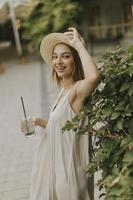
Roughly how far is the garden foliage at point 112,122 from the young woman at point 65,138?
121 mm

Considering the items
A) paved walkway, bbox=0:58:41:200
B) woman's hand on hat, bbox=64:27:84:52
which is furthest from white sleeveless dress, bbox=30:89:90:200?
paved walkway, bbox=0:58:41:200

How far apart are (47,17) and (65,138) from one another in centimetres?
1689

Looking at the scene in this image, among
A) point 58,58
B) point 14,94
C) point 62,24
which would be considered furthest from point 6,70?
point 58,58

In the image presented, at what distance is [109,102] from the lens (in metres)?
3.17

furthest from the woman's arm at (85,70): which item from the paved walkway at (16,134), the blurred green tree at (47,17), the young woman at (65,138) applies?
the blurred green tree at (47,17)

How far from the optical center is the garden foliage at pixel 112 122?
288cm

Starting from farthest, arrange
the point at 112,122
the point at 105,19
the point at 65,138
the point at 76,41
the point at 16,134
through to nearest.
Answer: the point at 105,19 < the point at 16,134 < the point at 65,138 < the point at 76,41 < the point at 112,122

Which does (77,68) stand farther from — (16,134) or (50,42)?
(16,134)

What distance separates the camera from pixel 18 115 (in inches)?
416

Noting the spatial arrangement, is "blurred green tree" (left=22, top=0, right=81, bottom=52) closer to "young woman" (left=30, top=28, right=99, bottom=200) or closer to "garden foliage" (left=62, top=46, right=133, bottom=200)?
"young woman" (left=30, top=28, right=99, bottom=200)

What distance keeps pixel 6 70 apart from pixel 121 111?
16.2m

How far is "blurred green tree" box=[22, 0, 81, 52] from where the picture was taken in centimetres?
1952

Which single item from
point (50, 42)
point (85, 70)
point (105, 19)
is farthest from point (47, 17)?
point (85, 70)

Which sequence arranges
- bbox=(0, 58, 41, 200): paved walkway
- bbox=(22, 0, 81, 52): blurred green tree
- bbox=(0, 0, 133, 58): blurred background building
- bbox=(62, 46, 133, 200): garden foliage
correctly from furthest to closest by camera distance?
bbox=(0, 0, 133, 58): blurred background building, bbox=(22, 0, 81, 52): blurred green tree, bbox=(0, 58, 41, 200): paved walkway, bbox=(62, 46, 133, 200): garden foliage
